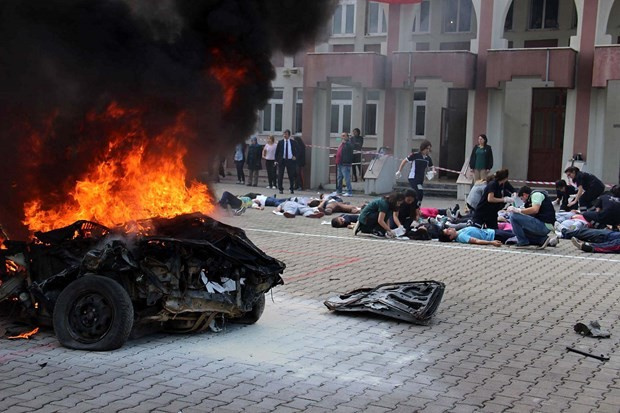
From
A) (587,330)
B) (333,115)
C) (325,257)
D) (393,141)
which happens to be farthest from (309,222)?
(333,115)

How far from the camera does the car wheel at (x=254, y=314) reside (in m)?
7.70

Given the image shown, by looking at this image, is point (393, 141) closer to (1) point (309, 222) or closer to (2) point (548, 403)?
(1) point (309, 222)

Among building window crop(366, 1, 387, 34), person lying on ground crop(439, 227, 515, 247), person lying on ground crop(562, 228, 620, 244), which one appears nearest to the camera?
person lying on ground crop(562, 228, 620, 244)

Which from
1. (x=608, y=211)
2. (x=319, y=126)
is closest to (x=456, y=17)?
(x=319, y=126)

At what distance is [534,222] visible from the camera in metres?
14.2

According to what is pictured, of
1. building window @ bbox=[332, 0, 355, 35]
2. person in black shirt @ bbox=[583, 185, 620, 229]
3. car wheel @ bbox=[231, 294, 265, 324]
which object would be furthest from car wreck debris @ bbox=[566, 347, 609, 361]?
building window @ bbox=[332, 0, 355, 35]

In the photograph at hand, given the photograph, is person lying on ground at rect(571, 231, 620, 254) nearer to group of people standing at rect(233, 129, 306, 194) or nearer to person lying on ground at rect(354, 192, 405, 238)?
person lying on ground at rect(354, 192, 405, 238)

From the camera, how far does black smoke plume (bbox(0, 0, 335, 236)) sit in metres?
7.23

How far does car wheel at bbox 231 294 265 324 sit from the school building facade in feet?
47.7

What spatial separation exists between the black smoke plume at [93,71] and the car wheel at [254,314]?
5.07 ft

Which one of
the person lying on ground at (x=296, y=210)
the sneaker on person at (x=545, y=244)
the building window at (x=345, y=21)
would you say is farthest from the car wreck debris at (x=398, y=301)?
the building window at (x=345, y=21)

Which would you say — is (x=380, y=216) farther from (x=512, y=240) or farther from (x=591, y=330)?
(x=591, y=330)

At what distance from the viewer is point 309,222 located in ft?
58.2

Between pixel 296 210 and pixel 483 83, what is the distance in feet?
28.3
